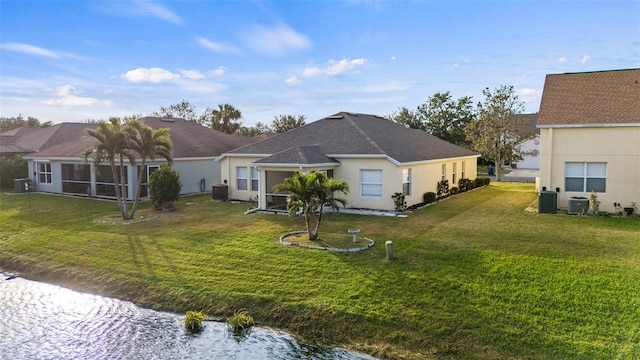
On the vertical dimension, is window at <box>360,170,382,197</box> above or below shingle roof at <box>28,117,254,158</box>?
below

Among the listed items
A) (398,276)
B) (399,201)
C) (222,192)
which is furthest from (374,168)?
(398,276)

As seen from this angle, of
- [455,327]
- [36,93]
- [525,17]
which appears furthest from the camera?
[36,93]

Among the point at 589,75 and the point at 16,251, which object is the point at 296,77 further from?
the point at 16,251

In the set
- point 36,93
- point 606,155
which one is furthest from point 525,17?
point 36,93

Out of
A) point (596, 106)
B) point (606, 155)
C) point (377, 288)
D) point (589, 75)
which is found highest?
point (589, 75)

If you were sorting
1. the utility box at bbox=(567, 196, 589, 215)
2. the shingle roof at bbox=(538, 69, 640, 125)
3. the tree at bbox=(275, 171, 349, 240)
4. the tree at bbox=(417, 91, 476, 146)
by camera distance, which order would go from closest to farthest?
the tree at bbox=(275, 171, 349, 240)
the utility box at bbox=(567, 196, 589, 215)
the shingle roof at bbox=(538, 69, 640, 125)
the tree at bbox=(417, 91, 476, 146)

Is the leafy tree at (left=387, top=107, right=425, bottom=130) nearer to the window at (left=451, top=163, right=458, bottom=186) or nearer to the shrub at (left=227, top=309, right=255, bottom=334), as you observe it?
the window at (left=451, top=163, right=458, bottom=186)

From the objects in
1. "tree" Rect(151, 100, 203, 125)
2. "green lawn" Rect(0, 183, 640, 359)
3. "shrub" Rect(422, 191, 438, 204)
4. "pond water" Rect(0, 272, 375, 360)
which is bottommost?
"pond water" Rect(0, 272, 375, 360)

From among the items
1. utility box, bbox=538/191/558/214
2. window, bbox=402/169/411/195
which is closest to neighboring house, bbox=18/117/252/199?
window, bbox=402/169/411/195

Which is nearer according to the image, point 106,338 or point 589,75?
point 106,338
